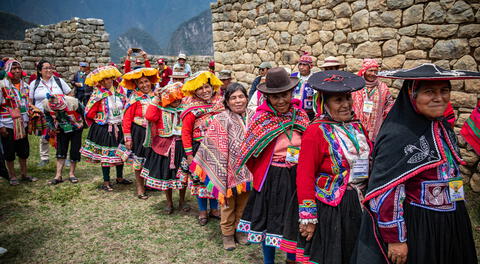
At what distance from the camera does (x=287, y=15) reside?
297 inches

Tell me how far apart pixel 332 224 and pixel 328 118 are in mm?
762

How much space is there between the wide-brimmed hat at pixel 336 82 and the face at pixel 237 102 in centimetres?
126

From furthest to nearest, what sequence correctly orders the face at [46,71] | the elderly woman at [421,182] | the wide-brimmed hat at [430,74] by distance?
1. the face at [46,71]
2. the elderly woman at [421,182]
3. the wide-brimmed hat at [430,74]

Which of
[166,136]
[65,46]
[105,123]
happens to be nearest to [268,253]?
[166,136]

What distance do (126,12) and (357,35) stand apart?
2893 inches

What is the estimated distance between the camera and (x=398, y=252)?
196 cm

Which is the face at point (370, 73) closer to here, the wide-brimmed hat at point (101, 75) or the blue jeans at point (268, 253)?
the blue jeans at point (268, 253)

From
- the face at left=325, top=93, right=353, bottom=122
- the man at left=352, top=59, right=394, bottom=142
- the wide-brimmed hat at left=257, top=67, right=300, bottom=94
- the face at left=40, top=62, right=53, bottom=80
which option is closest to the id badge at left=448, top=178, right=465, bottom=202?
the face at left=325, top=93, right=353, bottom=122

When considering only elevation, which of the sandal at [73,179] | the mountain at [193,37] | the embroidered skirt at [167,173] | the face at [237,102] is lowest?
the sandal at [73,179]

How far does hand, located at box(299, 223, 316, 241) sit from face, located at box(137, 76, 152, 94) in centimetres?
370

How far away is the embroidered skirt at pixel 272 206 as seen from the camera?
2912 mm

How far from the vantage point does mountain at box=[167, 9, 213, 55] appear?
41.2 meters

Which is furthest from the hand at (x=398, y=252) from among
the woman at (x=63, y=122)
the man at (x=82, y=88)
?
the man at (x=82, y=88)

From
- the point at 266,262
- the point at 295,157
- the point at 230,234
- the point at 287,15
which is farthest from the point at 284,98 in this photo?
the point at 287,15
